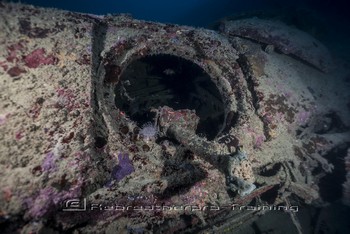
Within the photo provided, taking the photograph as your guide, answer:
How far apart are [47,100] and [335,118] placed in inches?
196

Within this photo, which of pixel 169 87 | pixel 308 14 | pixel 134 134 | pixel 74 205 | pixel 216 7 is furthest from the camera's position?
pixel 216 7

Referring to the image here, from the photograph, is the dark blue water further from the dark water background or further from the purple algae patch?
the purple algae patch

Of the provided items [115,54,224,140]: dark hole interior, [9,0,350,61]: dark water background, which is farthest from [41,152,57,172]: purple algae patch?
[115,54,224,140]: dark hole interior

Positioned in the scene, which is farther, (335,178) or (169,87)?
(169,87)

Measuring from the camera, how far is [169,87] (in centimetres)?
596

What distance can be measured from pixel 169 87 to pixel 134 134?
9.83 feet

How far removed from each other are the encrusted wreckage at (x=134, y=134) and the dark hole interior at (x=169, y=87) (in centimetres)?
39

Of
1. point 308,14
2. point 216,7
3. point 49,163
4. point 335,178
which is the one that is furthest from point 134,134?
point 216,7

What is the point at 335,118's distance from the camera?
203 inches

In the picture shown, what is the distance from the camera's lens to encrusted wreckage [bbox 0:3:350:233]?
90.7 inches

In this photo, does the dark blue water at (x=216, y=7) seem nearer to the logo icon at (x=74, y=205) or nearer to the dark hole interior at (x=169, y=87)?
the dark hole interior at (x=169, y=87)

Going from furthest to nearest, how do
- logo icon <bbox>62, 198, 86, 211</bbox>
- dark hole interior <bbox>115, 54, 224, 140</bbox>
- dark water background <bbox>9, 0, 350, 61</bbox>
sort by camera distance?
dark water background <bbox>9, 0, 350, 61</bbox> → dark hole interior <bbox>115, 54, 224, 140</bbox> → logo icon <bbox>62, 198, 86, 211</bbox>

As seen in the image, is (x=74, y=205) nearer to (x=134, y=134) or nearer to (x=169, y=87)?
(x=134, y=134)

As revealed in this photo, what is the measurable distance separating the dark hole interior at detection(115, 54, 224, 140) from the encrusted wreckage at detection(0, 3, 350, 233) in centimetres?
39
